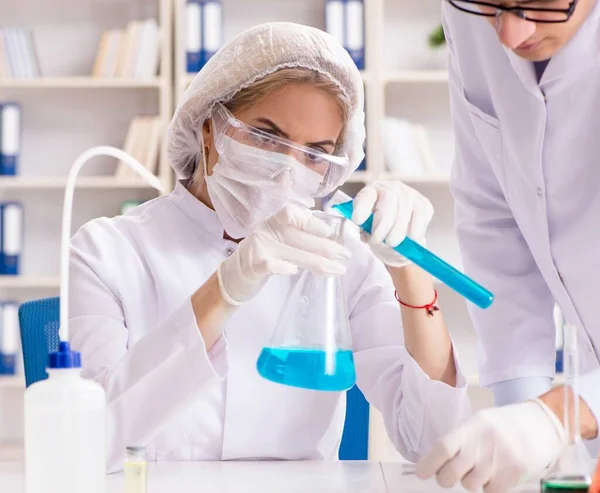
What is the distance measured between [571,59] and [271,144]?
1.68ft

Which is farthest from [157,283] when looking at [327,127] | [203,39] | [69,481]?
[203,39]

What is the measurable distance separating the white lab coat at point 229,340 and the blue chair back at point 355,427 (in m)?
0.02

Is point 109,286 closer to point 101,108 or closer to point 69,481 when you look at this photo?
point 69,481

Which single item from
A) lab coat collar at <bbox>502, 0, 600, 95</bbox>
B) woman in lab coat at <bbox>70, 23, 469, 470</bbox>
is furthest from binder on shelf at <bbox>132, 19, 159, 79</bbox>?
lab coat collar at <bbox>502, 0, 600, 95</bbox>

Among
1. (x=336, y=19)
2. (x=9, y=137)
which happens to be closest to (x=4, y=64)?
(x=9, y=137)

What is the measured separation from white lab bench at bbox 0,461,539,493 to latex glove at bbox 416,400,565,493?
0.10 meters

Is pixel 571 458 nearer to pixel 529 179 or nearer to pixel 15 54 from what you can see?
pixel 529 179

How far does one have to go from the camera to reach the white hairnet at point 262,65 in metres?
1.58

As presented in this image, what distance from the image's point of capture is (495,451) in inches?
41.4

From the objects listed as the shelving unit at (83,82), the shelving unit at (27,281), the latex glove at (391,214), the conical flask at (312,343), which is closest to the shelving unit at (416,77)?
the shelving unit at (83,82)

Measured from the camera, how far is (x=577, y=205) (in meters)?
1.43

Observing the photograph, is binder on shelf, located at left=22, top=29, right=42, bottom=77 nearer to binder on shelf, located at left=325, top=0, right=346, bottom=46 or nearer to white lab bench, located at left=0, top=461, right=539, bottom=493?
binder on shelf, located at left=325, top=0, right=346, bottom=46

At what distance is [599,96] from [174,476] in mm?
822

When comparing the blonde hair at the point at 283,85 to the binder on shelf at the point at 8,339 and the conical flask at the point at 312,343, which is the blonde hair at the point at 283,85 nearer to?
the conical flask at the point at 312,343
